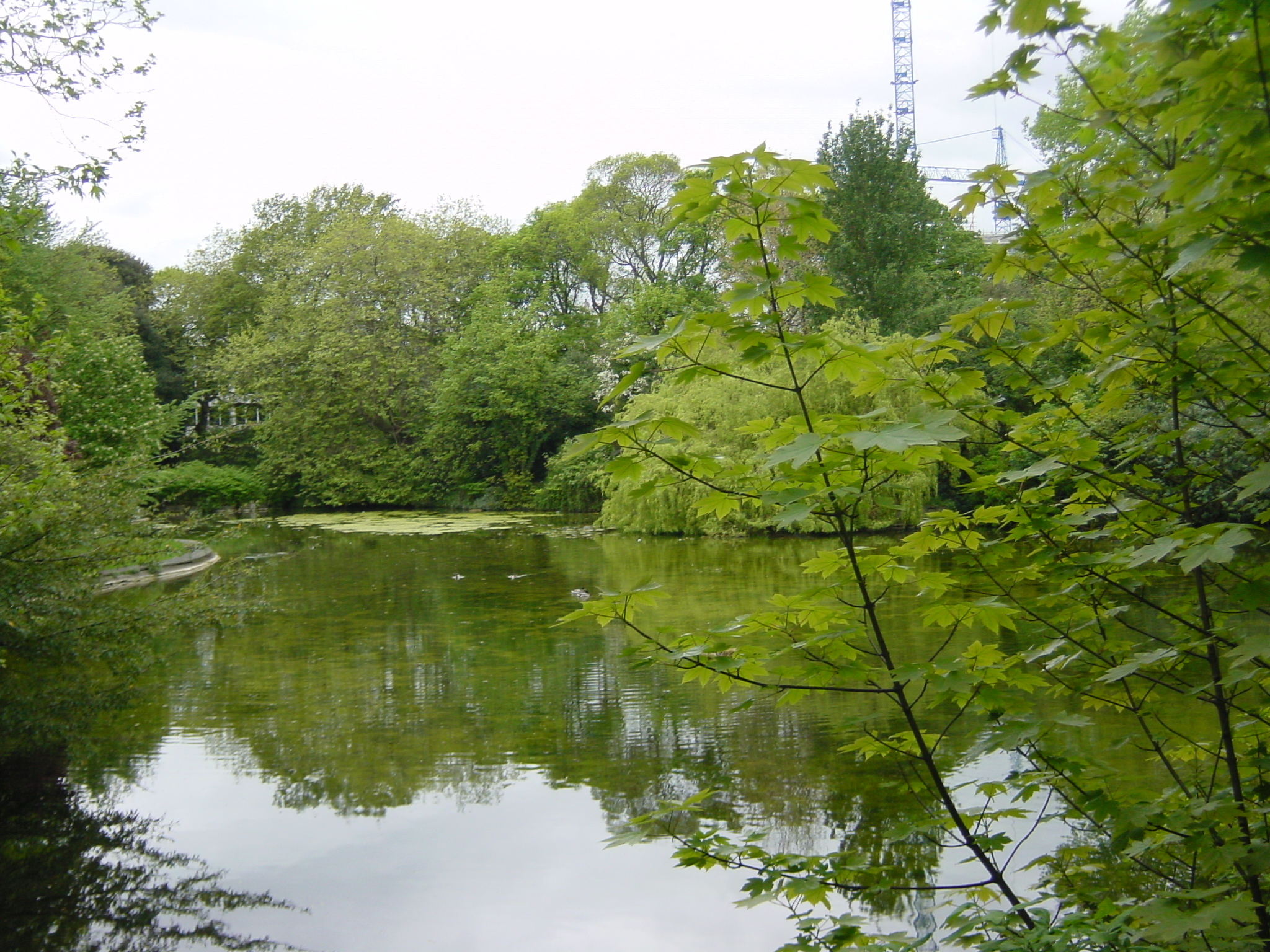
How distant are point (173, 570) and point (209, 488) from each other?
13.4 meters

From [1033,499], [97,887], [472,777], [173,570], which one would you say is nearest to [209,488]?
[173,570]

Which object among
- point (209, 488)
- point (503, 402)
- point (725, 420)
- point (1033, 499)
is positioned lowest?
point (209, 488)

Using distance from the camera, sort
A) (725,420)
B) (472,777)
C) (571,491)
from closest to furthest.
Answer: (472,777) < (725,420) < (571,491)

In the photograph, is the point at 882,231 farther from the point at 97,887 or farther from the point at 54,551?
the point at 97,887

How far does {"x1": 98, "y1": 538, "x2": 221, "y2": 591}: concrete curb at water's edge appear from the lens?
12.3 meters

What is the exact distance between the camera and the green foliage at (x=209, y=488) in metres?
25.9

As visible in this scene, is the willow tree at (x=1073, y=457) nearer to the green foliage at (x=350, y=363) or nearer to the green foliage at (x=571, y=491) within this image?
the green foliage at (x=571, y=491)

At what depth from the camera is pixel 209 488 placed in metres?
26.6

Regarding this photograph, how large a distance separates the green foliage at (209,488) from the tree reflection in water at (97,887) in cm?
2218

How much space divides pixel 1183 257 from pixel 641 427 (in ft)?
3.09

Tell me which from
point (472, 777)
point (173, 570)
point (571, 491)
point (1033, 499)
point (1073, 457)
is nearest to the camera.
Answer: point (1073, 457)

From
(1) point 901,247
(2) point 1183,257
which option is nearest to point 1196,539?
(2) point 1183,257

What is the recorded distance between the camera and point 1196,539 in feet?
5.22

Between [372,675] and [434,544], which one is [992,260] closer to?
[372,675]
